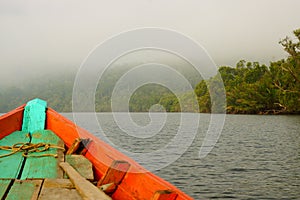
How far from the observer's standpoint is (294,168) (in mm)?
16469

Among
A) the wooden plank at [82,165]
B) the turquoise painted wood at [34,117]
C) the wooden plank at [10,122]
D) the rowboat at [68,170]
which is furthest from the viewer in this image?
the turquoise painted wood at [34,117]

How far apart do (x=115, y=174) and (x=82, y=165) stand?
798 mm

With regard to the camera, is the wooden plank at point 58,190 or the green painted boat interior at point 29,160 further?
the green painted boat interior at point 29,160

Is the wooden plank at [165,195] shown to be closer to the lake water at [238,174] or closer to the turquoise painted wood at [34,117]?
the turquoise painted wood at [34,117]

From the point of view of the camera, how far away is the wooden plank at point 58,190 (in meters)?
A: 2.70

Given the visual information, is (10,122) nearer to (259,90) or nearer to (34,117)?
Answer: (34,117)

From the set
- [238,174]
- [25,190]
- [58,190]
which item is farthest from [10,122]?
[238,174]

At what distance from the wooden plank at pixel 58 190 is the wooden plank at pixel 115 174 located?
40 centimetres

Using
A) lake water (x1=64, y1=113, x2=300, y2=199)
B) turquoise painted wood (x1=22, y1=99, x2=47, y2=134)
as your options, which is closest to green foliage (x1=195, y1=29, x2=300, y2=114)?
lake water (x1=64, y1=113, x2=300, y2=199)

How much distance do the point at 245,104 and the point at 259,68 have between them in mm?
14174

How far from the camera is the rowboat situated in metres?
2.76

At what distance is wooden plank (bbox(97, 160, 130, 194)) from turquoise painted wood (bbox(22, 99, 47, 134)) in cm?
331

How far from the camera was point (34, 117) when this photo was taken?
6227mm

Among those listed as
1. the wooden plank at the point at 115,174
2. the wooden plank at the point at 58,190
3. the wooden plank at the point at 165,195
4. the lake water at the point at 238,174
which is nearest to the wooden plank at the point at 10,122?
the wooden plank at the point at 58,190
